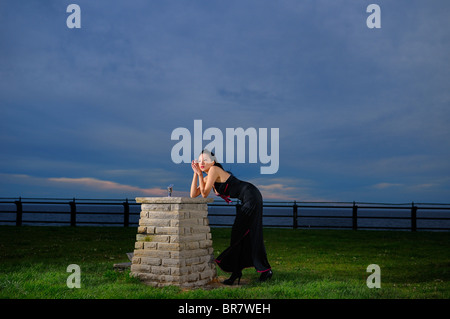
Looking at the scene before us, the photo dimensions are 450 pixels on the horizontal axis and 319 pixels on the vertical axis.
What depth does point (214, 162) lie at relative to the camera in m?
6.11

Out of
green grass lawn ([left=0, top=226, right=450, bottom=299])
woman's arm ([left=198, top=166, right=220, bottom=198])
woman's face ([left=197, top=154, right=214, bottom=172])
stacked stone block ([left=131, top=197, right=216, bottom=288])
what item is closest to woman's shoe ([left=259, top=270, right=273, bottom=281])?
green grass lawn ([left=0, top=226, right=450, bottom=299])

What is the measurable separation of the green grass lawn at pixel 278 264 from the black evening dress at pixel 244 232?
0.38 metres

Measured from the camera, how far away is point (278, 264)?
8.59 metres

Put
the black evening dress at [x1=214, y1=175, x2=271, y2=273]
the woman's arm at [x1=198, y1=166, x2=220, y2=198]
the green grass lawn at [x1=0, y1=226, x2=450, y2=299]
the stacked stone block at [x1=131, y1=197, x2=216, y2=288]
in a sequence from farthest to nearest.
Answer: the black evening dress at [x1=214, y1=175, x2=271, y2=273] < the woman's arm at [x1=198, y1=166, x2=220, y2=198] < the stacked stone block at [x1=131, y1=197, x2=216, y2=288] < the green grass lawn at [x1=0, y1=226, x2=450, y2=299]

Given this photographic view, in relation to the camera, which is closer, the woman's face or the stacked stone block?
the stacked stone block

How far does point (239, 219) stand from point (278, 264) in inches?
120

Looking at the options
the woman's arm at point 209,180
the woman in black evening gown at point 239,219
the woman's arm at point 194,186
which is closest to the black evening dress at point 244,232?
the woman in black evening gown at point 239,219

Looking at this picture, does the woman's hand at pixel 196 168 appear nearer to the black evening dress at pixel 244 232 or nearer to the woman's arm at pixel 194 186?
the woman's arm at pixel 194 186

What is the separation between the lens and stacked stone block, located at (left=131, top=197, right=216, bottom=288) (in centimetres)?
566

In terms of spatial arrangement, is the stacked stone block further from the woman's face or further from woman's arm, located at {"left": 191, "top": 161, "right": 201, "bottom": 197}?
the woman's face

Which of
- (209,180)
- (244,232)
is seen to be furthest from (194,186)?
(244,232)

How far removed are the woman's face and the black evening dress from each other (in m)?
0.32

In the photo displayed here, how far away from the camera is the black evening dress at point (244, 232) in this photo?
6.09 m
